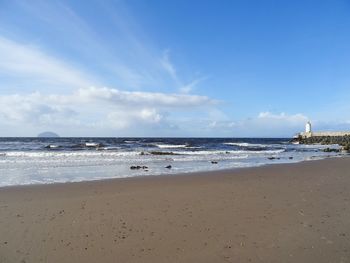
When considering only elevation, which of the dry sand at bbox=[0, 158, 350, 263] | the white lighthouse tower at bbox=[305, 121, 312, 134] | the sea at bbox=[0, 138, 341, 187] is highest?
the white lighthouse tower at bbox=[305, 121, 312, 134]

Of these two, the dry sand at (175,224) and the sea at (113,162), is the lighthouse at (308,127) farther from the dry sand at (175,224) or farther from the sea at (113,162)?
the dry sand at (175,224)

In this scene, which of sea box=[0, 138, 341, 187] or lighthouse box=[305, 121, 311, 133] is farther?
lighthouse box=[305, 121, 311, 133]

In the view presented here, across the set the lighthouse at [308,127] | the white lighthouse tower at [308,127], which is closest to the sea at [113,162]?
the white lighthouse tower at [308,127]

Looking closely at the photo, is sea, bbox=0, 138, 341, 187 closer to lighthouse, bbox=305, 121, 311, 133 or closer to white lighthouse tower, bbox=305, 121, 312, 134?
white lighthouse tower, bbox=305, 121, 312, 134

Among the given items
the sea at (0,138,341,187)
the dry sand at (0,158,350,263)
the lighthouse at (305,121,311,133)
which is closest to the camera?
the dry sand at (0,158,350,263)

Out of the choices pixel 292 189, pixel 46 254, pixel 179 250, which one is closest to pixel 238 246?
pixel 179 250

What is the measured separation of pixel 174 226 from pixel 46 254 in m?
2.38

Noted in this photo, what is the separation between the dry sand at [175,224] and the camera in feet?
17.0

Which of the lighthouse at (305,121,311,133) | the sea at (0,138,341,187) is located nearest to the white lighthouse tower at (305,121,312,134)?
the lighthouse at (305,121,311,133)

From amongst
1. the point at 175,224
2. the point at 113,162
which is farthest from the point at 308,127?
the point at 175,224

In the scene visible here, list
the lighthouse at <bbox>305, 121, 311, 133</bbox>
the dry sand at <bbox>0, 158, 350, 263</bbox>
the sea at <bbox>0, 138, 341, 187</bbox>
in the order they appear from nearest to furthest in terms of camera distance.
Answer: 1. the dry sand at <bbox>0, 158, 350, 263</bbox>
2. the sea at <bbox>0, 138, 341, 187</bbox>
3. the lighthouse at <bbox>305, 121, 311, 133</bbox>

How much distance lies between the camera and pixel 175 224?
670 centimetres

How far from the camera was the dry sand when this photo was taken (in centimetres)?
518

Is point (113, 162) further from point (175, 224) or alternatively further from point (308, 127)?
point (308, 127)
